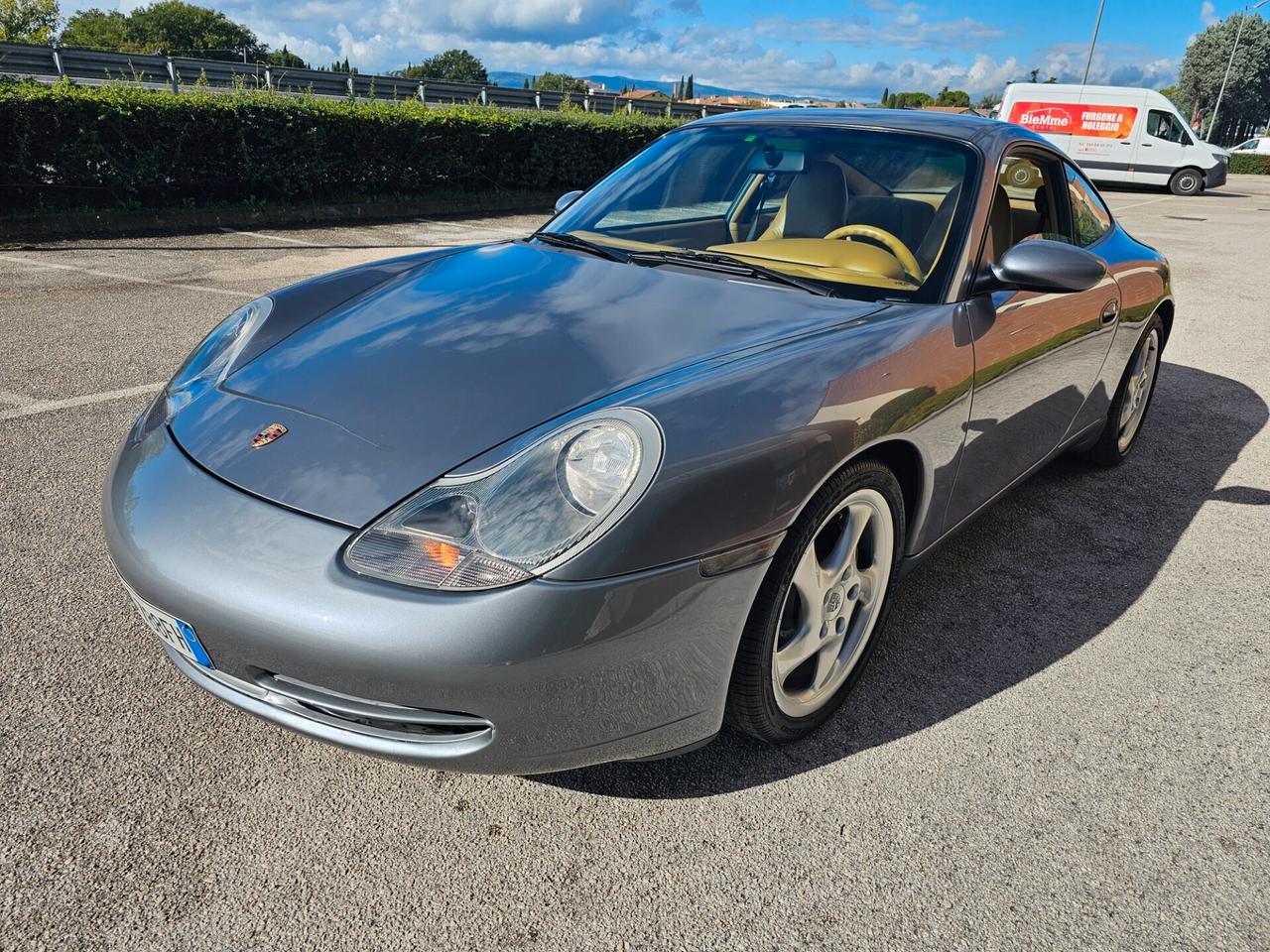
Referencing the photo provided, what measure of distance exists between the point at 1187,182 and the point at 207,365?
84.8 ft

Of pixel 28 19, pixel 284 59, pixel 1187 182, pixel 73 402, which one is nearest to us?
pixel 73 402

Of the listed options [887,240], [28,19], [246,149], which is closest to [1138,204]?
[246,149]

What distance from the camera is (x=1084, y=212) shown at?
3.62m

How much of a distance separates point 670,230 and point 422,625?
193cm

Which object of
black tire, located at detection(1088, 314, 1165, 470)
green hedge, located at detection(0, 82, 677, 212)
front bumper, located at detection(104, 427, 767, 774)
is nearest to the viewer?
front bumper, located at detection(104, 427, 767, 774)

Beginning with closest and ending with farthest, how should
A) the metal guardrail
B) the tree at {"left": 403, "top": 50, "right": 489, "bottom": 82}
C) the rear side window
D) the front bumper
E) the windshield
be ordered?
the front bumper < the windshield < the rear side window < the metal guardrail < the tree at {"left": 403, "top": 50, "right": 489, "bottom": 82}

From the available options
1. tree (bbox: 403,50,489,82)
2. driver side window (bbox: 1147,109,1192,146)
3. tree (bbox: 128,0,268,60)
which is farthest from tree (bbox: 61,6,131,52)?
driver side window (bbox: 1147,109,1192,146)

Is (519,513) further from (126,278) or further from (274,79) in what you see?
(274,79)

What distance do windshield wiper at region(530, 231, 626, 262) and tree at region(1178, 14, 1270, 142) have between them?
109 metres

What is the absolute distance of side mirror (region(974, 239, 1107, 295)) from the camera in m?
2.52

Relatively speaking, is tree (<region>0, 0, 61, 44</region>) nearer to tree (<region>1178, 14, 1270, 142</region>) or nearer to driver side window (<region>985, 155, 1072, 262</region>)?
driver side window (<region>985, 155, 1072, 262</region>)

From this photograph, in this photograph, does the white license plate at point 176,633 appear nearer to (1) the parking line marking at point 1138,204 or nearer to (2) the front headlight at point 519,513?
(2) the front headlight at point 519,513

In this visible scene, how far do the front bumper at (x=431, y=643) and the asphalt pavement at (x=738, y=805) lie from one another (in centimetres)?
26

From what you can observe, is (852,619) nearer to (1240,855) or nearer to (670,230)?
(1240,855)
